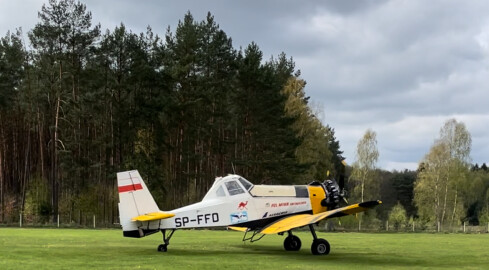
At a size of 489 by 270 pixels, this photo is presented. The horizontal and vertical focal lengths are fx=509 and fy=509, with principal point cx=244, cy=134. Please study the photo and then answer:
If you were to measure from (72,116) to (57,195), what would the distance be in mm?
7059

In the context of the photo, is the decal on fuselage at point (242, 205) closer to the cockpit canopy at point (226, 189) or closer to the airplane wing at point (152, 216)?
the cockpit canopy at point (226, 189)

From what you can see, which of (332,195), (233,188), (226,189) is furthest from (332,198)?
(226,189)

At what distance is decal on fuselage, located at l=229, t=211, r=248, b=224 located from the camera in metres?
16.2

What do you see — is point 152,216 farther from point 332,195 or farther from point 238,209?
point 332,195

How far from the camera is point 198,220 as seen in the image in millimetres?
15812

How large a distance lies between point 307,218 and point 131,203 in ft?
17.8

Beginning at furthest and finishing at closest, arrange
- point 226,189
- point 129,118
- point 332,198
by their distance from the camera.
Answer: point 129,118, point 332,198, point 226,189

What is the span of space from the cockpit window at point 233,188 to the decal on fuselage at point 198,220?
2.96 feet

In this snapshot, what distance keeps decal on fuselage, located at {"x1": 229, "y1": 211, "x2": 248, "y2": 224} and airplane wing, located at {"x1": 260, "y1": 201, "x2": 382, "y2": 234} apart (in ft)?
2.43

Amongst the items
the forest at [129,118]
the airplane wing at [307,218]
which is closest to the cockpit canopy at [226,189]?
the airplane wing at [307,218]

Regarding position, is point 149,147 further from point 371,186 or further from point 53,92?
point 371,186

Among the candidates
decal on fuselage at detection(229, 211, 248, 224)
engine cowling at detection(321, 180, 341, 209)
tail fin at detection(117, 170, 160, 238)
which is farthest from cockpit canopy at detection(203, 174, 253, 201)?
engine cowling at detection(321, 180, 341, 209)

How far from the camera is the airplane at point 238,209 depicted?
15602mm

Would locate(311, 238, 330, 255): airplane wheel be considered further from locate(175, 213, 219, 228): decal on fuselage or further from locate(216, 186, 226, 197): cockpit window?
locate(216, 186, 226, 197): cockpit window
